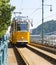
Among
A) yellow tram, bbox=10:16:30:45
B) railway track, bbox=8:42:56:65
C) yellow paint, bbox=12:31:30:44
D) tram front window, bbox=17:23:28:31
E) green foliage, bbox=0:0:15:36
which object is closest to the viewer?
green foliage, bbox=0:0:15:36

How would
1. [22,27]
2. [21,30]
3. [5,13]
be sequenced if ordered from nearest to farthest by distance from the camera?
[5,13]
[22,27]
[21,30]

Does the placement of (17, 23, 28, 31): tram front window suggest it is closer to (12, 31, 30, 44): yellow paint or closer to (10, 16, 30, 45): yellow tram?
(10, 16, 30, 45): yellow tram

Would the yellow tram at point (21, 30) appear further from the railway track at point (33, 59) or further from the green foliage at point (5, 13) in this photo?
the green foliage at point (5, 13)

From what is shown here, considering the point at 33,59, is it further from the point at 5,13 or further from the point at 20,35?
the point at 20,35

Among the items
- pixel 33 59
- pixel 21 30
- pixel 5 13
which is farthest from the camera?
pixel 21 30

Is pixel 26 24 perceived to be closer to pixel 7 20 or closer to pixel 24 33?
pixel 24 33

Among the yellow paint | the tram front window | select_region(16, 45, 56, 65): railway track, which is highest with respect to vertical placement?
the tram front window

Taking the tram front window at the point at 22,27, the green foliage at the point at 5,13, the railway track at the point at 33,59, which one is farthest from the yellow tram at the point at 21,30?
the green foliage at the point at 5,13

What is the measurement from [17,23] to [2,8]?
83.0 feet

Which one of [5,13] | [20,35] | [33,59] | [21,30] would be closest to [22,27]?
[21,30]

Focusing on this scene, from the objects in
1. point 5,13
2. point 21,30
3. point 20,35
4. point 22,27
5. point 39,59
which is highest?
point 5,13

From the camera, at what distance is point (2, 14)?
658 inches

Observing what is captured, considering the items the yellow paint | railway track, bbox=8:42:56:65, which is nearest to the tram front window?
the yellow paint

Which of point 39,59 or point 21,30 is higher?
point 21,30
